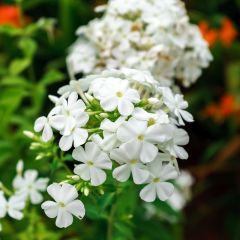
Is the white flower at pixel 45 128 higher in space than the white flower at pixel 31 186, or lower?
higher

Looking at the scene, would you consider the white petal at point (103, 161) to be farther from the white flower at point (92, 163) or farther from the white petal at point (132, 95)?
the white petal at point (132, 95)

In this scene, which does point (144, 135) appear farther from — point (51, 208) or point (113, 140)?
point (51, 208)

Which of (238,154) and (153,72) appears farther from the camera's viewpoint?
(238,154)

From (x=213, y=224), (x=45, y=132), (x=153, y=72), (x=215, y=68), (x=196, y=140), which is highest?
(x=45, y=132)

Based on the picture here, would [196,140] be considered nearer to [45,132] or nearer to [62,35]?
[62,35]

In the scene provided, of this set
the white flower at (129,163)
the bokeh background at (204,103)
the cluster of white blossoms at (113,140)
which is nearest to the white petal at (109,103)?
the cluster of white blossoms at (113,140)

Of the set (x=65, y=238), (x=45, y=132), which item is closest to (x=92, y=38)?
(x=45, y=132)

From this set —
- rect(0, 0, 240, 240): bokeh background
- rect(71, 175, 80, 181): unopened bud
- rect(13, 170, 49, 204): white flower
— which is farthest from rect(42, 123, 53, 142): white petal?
rect(0, 0, 240, 240): bokeh background
